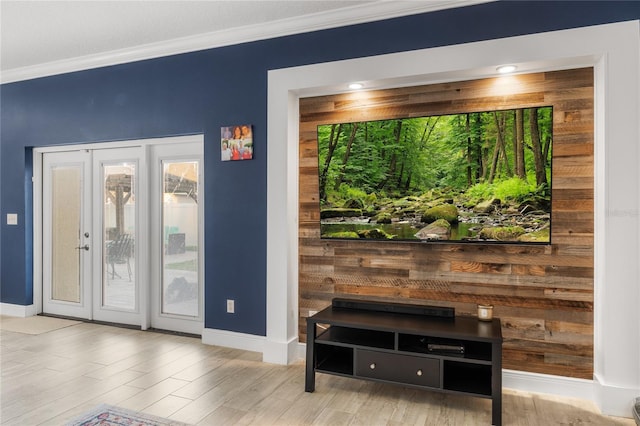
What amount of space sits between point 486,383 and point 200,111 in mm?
3292

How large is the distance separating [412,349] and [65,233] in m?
4.28

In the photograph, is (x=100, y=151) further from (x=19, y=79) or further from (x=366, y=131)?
(x=366, y=131)

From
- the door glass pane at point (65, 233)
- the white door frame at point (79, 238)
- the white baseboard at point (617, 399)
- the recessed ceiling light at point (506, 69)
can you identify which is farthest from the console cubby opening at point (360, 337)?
the door glass pane at point (65, 233)

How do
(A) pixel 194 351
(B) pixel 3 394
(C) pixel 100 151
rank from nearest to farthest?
(B) pixel 3 394 < (A) pixel 194 351 < (C) pixel 100 151

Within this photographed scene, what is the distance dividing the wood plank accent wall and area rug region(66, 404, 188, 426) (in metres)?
1.66

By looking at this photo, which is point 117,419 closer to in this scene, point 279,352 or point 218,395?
point 218,395

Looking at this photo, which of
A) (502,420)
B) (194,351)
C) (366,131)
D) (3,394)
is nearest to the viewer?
(502,420)

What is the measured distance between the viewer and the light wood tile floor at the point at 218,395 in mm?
2576

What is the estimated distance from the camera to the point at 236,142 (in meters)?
3.75

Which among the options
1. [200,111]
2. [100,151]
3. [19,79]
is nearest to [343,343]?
[200,111]

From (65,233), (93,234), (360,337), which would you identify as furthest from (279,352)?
(65,233)

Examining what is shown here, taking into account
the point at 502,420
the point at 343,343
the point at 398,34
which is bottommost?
the point at 502,420

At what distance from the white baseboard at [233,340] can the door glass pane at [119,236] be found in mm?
1122

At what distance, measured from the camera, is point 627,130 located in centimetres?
259
